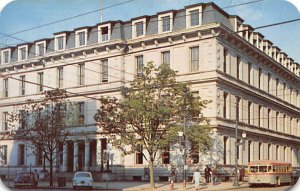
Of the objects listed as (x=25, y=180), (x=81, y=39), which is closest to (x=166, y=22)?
(x=81, y=39)

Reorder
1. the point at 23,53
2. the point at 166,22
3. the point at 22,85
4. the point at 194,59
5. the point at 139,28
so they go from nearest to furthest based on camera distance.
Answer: the point at 166,22
the point at 194,59
the point at 139,28
the point at 23,53
the point at 22,85

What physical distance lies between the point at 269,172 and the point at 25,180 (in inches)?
218

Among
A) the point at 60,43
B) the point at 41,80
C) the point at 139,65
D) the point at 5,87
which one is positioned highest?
the point at 60,43

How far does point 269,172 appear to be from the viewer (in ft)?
39.6

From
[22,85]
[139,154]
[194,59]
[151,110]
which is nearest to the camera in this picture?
[194,59]

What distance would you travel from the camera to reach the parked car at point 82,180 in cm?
1267

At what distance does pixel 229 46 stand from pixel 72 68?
364 cm

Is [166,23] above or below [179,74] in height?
above

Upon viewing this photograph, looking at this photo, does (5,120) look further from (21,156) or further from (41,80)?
(41,80)

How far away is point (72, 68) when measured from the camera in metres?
12.9

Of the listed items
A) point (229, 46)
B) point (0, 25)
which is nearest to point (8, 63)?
point (0, 25)

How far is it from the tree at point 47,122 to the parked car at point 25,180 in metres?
0.41

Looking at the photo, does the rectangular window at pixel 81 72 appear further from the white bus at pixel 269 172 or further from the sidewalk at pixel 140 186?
the white bus at pixel 269 172

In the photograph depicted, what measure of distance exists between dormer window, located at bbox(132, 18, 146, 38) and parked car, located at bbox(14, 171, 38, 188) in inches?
162
